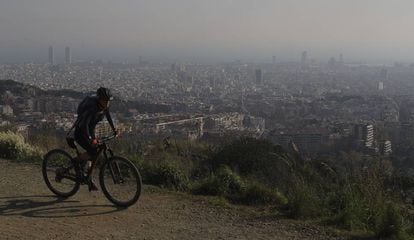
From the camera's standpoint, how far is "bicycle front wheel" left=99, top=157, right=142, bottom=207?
248 inches

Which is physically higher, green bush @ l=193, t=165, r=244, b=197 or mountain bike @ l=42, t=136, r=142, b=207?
mountain bike @ l=42, t=136, r=142, b=207

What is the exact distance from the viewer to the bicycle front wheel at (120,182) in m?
6.29

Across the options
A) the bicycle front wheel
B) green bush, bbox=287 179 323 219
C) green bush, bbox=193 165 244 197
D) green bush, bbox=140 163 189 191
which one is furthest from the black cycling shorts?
green bush, bbox=287 179 323 219

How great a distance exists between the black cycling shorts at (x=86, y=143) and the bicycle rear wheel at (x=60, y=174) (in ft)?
1.23

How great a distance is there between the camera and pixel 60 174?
6750 mm

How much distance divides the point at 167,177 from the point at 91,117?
174cm

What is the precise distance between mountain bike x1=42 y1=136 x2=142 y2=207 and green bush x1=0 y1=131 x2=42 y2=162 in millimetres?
2472

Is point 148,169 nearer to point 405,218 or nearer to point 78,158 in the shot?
point 78,158

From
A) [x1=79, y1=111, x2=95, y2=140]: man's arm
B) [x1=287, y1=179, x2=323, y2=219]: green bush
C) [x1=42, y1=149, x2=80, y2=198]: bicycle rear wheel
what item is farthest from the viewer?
[x1=42, y1=149, x2=80, y2=198]: bicycle rear wheel

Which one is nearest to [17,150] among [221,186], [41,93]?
[221,186]

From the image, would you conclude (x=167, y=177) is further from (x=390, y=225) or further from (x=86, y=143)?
(x=390, y=225)

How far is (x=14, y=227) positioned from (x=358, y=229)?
3.51 meters

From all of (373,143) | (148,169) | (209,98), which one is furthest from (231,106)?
(148,169)

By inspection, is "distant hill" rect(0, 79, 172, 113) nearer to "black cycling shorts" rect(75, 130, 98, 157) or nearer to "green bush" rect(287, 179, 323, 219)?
"black cycling shorts" rect(75, 130, 98, 157)
